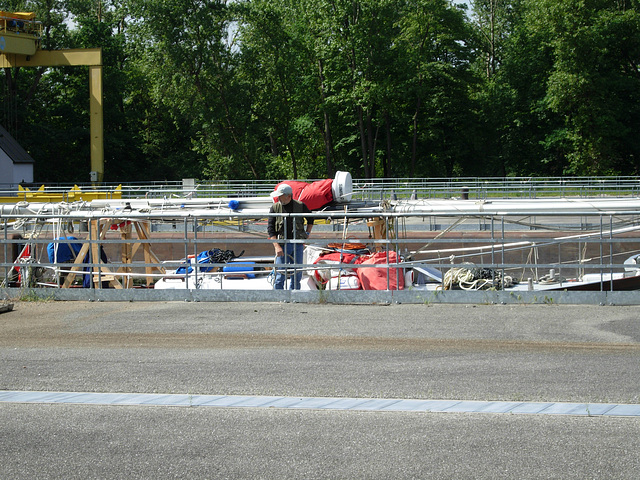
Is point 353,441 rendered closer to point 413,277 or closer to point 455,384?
point 455,384

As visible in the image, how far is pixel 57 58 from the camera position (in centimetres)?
4928

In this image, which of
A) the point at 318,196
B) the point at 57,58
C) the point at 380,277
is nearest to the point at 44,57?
the point at 57,58

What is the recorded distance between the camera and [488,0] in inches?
2795

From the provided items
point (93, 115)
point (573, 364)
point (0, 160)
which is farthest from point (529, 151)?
point (573, 364)

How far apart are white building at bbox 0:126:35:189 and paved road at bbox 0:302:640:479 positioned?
43619mm

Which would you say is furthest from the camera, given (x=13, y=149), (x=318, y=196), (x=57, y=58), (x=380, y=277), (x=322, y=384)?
(x=13, y=149)

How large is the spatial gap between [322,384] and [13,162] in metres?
49.2

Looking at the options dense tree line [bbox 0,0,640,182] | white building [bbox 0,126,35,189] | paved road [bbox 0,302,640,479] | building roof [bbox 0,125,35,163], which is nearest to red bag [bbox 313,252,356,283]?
paved road [bbox 0,302,640,479]

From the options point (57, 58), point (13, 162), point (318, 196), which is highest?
point (57, 58)

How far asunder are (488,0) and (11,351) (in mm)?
69318

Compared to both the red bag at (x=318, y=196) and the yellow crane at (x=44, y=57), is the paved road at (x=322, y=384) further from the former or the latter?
the yellow crane at (x=44, y=57)

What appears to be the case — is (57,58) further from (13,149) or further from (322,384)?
(322,384)

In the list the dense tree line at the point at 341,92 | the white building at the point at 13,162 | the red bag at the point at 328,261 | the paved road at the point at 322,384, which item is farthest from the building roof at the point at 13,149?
the paved road at the point at 322,384

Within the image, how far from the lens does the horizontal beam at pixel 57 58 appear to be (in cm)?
4875
